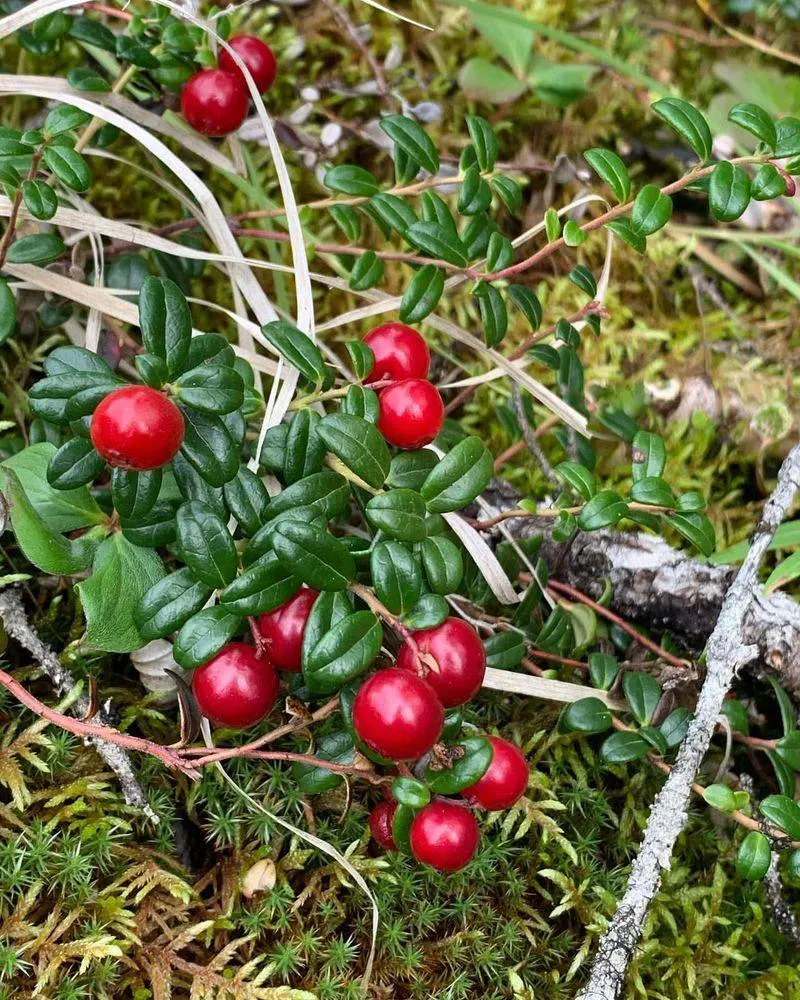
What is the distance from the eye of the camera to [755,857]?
2.10m

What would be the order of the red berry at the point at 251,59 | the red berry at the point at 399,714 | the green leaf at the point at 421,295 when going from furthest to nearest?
the red berry at the point at 251,59
the green leaf at the point at 421,295
the red berry at the point at 399,714

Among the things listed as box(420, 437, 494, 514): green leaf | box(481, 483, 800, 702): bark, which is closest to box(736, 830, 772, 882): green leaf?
box(481, 483, 800, 702): bark

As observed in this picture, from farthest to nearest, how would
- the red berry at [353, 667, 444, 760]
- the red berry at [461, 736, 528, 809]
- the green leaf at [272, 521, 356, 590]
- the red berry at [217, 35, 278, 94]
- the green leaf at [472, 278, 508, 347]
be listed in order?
the red berry at [217, 35, 278, 94] → the green leaf at [472, 278, 508, 347] → the red berry at [461, 736, 528, 809] → the green leaf at [272, 521, 356, 590] → the red berry at [353, 667, 444, 760]

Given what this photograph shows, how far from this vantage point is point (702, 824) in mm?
2488

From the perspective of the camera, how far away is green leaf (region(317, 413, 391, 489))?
77.7 inches

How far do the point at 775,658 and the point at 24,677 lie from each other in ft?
6.21

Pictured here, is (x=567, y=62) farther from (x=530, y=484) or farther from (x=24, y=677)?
(x=24, y=677)

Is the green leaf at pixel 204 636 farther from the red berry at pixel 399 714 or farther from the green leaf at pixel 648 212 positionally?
the green leaf at pixel 648 212

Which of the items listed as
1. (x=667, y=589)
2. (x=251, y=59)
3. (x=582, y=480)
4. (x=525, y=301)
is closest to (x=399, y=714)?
(x=582, y=480)

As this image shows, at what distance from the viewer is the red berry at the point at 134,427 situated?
1.79m

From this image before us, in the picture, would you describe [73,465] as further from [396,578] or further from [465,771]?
[465,771]

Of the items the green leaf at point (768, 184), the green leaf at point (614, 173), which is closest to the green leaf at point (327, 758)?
the green leaf at point (614, 173)

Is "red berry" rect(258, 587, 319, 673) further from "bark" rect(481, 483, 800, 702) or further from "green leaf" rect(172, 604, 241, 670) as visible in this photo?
"bark" rect(481, 483, 800, 702)

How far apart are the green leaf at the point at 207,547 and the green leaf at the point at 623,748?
3.36 feet
